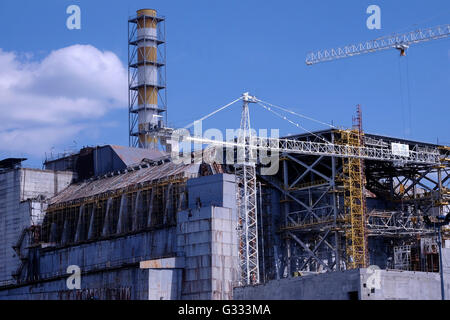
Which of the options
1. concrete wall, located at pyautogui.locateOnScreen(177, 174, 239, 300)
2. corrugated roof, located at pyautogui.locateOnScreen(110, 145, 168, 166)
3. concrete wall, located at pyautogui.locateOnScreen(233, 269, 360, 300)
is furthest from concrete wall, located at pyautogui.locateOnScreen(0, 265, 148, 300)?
corrugated roof, located at pyautogui.locateOnScreen(110, 145, 168, 166)

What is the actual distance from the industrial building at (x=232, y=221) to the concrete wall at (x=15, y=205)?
0.21m

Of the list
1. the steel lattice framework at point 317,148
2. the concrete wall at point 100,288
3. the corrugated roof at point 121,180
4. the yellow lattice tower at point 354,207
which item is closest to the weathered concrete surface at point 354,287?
the concrete wall at point 100,288

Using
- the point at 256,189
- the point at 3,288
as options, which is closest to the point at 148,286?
the point at 256,189

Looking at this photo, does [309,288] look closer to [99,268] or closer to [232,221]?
[232,221]

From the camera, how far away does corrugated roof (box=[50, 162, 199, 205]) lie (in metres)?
128

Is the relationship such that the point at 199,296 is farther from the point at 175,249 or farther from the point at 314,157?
the point at 314,157

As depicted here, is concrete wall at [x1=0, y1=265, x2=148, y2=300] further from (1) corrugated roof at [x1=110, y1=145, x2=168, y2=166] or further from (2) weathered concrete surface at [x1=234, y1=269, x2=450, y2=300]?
(1) corrugated roof at [x1=110, y1=145, x2=168, y2=166]

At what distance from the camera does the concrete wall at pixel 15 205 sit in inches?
5743

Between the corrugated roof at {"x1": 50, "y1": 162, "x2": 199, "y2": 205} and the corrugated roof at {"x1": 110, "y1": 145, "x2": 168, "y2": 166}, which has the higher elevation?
the corrugated roof at {"x1": 110, "y1": 145, "x2": 168, "y2": 166}

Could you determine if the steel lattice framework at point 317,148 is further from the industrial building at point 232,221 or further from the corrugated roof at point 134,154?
the corrugated roof at point 134,154

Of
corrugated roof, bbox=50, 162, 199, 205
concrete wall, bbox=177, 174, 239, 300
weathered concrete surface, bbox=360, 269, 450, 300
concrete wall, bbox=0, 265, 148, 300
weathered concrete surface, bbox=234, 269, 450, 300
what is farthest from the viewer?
corrugated roof, bbox=50, 162, 199, 205

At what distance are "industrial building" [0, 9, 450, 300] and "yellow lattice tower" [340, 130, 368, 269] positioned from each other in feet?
0.67

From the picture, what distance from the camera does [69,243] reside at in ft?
458

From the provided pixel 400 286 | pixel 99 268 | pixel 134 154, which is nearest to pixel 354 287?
pixel 400 286
